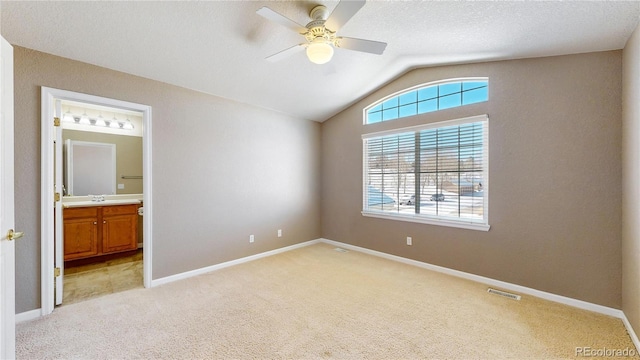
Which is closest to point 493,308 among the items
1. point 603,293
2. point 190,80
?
point 603,293

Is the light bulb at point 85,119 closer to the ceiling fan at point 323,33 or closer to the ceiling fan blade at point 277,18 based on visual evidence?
the ceiling fan at point 323,33

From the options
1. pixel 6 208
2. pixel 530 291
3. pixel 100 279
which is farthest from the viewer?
pixel 100 279

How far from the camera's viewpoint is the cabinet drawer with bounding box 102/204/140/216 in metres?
4.07

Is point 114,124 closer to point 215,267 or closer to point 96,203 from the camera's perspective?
point 96,203

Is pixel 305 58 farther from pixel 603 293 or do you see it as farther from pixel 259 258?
pixel 603 293

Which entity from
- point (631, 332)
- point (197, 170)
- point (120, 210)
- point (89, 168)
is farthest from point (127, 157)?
point (631, 332)

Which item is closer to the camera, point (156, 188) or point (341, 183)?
point (156, 188)

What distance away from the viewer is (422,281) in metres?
3.30

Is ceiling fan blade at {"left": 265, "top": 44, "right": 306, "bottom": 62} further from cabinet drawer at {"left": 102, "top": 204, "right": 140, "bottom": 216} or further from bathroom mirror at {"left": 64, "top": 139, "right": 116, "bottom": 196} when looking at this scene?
bathroom mirror at {"left": 64, "top": 139, "right": 116, "bottom": 196}

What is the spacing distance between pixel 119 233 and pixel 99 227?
0.95 feet

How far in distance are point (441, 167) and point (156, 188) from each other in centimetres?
380

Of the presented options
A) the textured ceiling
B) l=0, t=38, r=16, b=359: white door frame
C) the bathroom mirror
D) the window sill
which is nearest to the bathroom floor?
the bathroom mirror

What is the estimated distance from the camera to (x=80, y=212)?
3820 millimetres

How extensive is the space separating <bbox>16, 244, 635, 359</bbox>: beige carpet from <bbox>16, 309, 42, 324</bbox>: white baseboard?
0.31 ft
